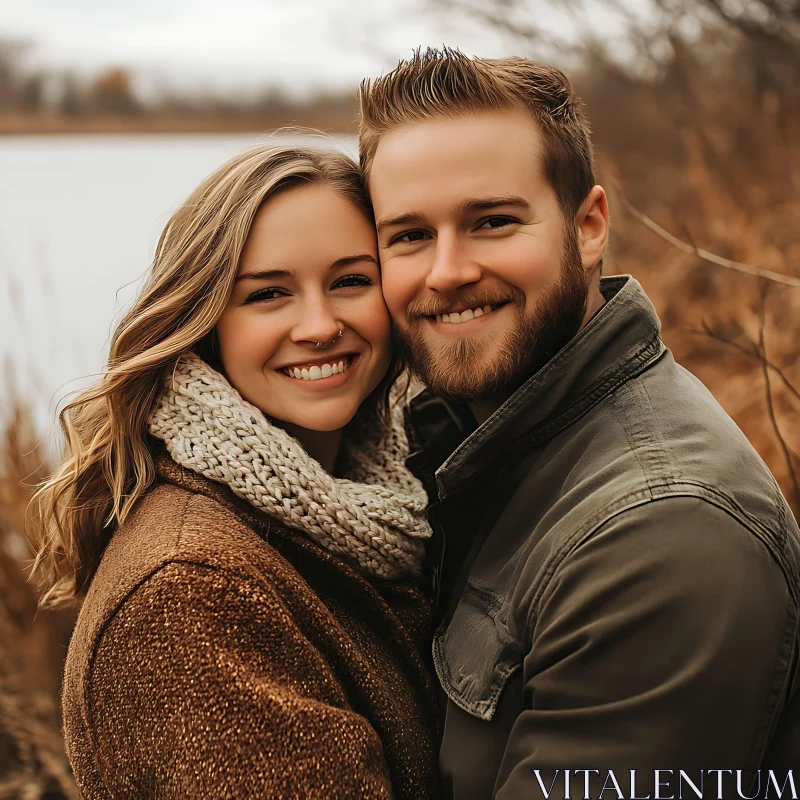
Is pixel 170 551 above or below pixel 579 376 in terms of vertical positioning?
below

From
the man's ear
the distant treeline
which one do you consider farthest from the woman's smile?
the distant treeline

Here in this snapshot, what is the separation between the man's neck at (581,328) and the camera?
6.77 ft

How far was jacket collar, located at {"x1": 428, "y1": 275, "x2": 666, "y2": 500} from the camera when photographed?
1838 millimetres

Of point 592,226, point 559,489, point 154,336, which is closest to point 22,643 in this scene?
point 154,336

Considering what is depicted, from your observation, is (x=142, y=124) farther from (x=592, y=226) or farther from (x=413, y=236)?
(x=592, y=226)

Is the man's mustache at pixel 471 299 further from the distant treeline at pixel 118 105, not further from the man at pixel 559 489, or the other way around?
the distant treeline at pixel 118 105

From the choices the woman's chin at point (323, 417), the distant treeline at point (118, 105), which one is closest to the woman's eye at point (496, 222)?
the woman's chin at point (323, 417)

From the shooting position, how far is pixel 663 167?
18.7 ft

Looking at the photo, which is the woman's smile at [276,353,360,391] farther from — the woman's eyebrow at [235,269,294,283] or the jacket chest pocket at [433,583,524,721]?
the jacket chest pocket at [433,583,524,721]

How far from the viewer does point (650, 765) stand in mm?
1399

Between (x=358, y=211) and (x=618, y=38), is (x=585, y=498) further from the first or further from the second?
(x=618, y=38)

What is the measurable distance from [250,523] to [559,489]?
0.61 metres

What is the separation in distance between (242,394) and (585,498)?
82 centimetres

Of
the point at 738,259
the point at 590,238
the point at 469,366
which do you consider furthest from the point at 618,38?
the point at 469,366
